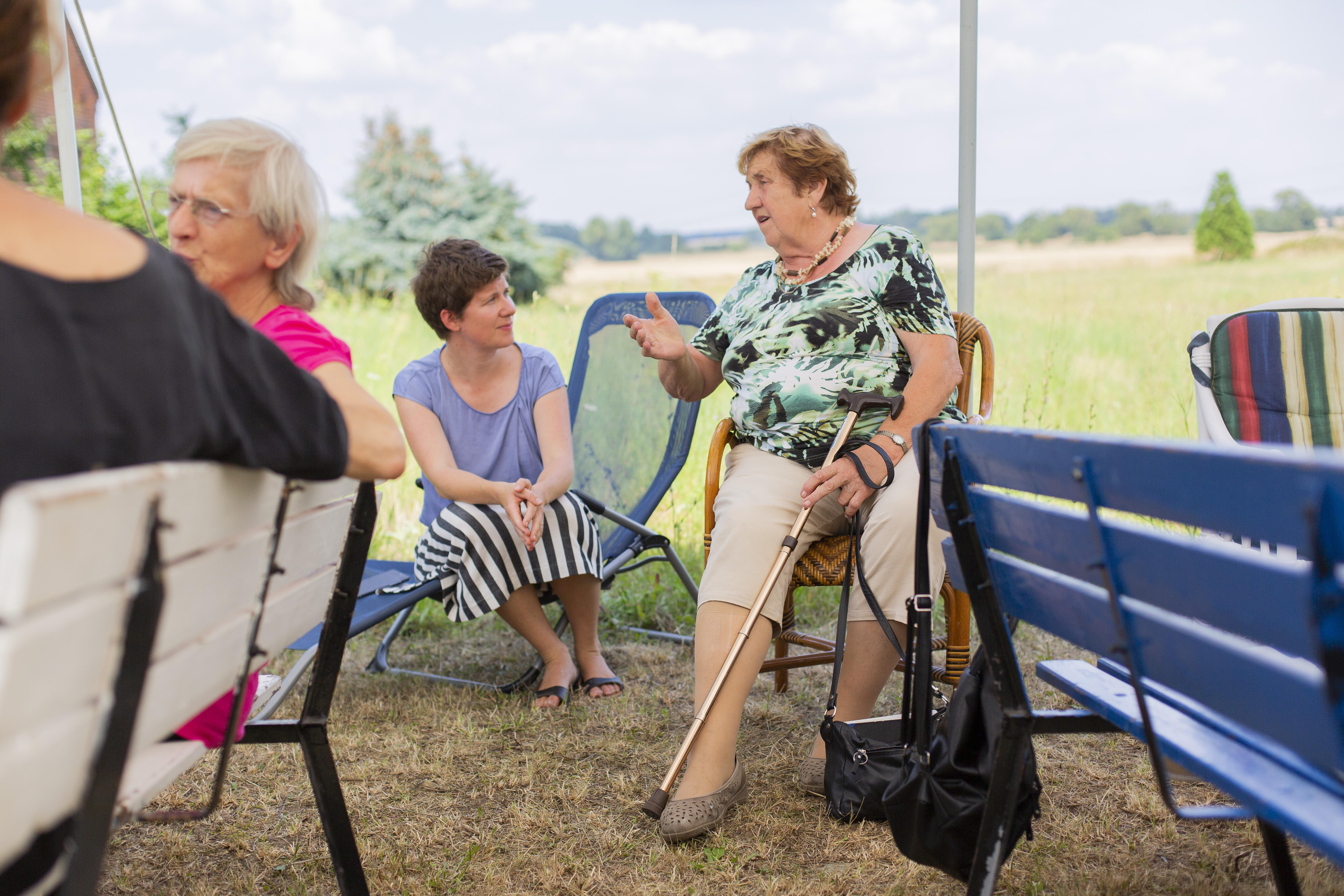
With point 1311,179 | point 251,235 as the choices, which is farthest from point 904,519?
point 1311,179

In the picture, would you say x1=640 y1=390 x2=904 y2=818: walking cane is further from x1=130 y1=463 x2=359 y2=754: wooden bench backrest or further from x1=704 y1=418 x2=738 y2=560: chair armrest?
x1=130 y1=463 x2=359 y2=754: wooden bench backrest

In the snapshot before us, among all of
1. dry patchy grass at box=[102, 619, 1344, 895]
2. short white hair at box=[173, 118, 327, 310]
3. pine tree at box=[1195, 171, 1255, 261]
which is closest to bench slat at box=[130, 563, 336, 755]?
short white hair at box=[173, 118, 327, 310]

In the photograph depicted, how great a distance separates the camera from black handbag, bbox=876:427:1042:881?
1.45 meters

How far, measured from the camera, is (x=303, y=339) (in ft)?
4.29

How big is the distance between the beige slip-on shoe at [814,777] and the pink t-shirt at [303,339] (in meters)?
1.38

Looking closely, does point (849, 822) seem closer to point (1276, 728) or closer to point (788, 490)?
point (788, 490)

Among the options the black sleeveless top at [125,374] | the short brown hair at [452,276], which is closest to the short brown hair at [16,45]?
the black sleeveless top at [125,374]

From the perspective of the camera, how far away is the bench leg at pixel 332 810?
146cm

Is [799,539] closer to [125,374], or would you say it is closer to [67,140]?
[125,374]

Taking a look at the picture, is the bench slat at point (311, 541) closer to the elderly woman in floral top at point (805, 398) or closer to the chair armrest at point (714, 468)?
the elderly woman in floral top at point (805, 398)

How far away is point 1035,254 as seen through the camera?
14453 millimetres

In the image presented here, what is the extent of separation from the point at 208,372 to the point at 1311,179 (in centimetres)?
1750

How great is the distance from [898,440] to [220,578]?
5.23 feet

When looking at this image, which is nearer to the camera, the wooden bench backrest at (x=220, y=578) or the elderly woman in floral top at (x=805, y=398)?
the wooden bench backrest at (x=220, y=578)
